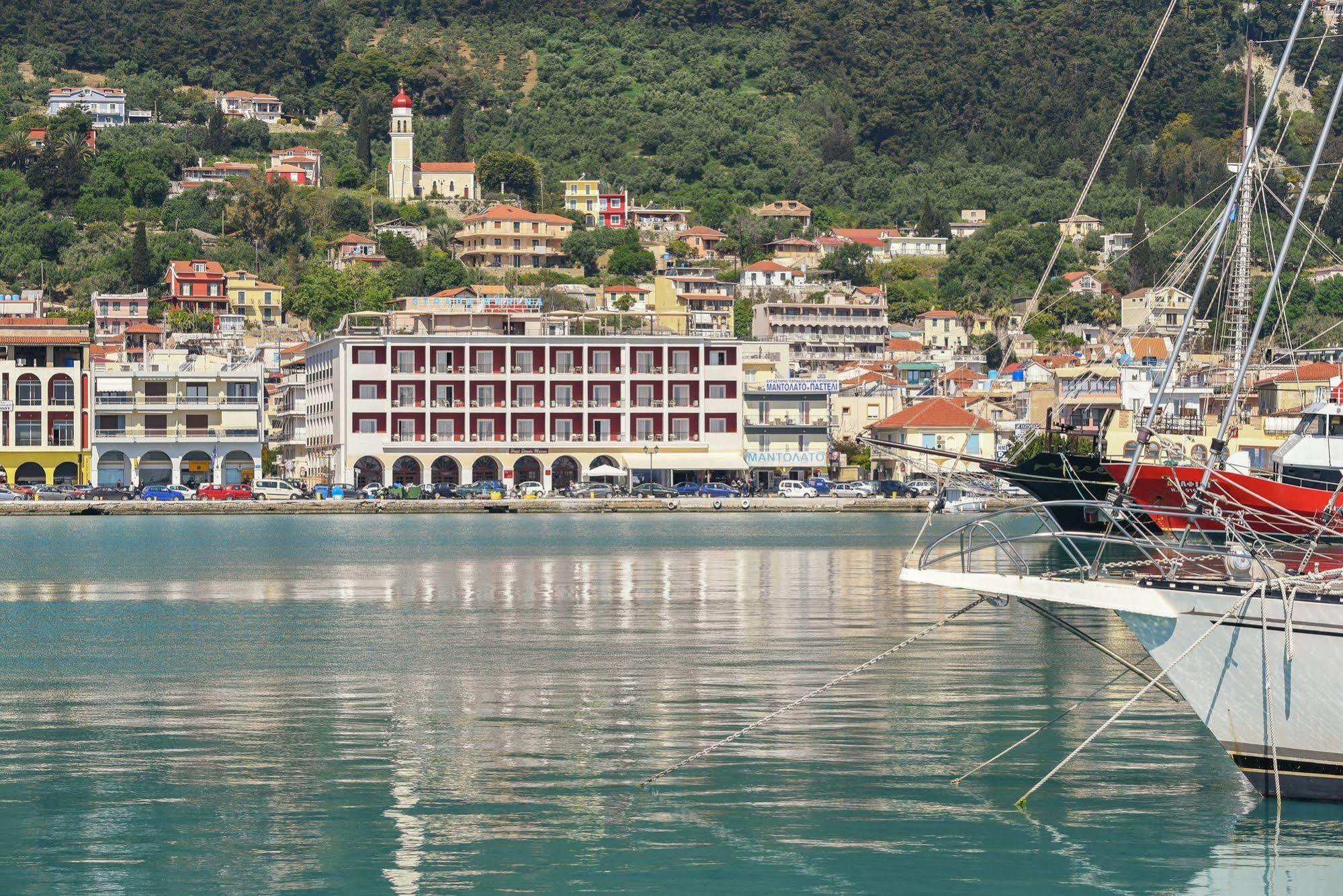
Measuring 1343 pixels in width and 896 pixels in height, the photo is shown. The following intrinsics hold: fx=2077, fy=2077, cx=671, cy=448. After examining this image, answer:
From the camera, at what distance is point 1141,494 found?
6203 cm

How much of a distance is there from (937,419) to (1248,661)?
95941 mm

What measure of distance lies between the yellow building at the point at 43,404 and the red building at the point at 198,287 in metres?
50.3

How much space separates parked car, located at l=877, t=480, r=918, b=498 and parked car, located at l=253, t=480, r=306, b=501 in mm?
29825

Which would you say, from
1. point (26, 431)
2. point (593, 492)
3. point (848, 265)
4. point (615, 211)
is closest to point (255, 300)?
point (615, 211)

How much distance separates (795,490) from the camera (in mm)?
107062

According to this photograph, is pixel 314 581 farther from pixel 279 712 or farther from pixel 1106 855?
pixel 1106 855

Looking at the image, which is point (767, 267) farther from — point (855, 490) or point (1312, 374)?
point (1312, 374)

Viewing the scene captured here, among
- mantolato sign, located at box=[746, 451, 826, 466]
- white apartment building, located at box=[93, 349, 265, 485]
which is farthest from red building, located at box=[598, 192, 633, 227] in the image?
white apartment building, located at box=[93, 349, 265, 485]

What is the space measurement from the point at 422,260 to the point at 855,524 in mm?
93142

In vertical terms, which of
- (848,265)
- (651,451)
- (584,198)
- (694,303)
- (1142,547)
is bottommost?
(1142,547)

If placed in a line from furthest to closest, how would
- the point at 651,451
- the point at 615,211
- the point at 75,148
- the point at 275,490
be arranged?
the point at 615,211
the point at 75,148
the point at 651,451
the point at 275,490

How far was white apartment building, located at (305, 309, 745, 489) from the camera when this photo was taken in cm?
10719

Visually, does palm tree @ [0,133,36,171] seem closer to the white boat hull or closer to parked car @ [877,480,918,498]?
parked car @ [877,480,918,498]

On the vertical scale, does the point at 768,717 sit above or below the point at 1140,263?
below
